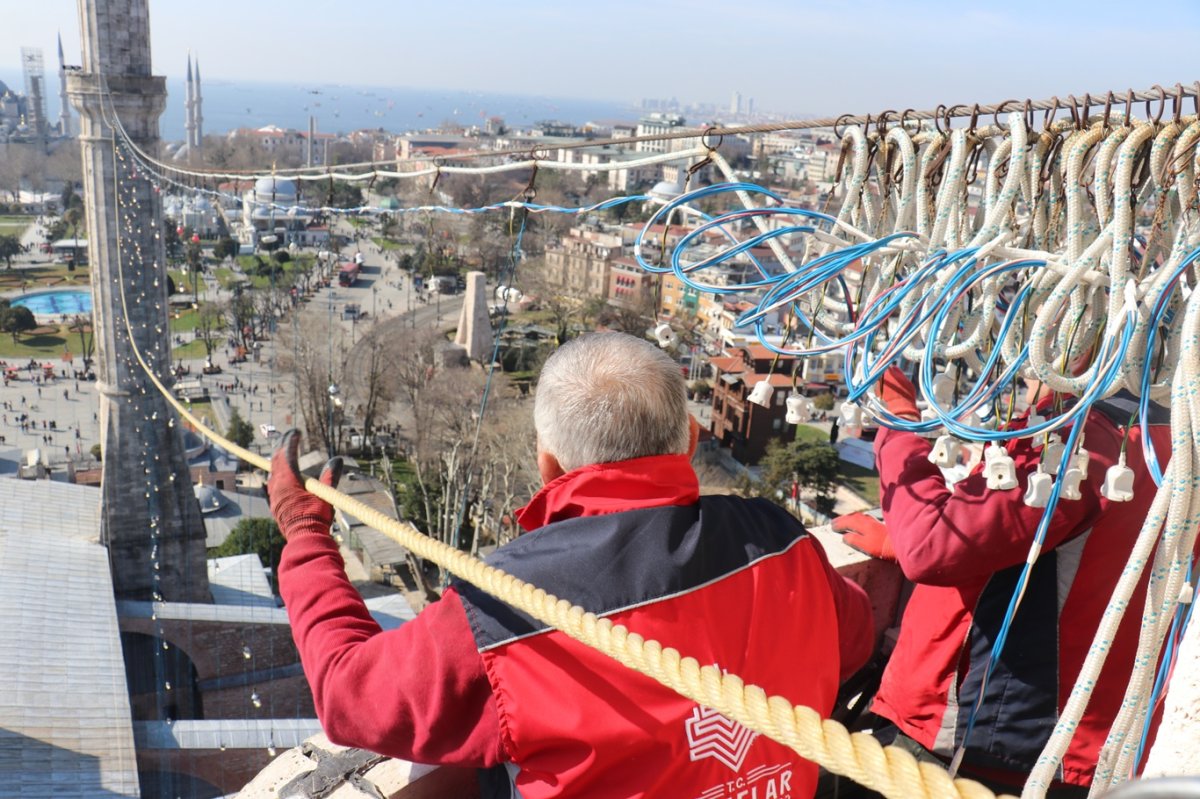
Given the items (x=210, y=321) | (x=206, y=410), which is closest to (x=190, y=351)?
(x=210, y=321)

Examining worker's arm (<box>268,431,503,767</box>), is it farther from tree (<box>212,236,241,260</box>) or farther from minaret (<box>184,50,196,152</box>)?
minaret (<box>184,50,196,152</box>)

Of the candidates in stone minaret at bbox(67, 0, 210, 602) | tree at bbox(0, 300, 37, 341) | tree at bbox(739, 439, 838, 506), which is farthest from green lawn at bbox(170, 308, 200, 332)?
stone minaret at bbox(67, 0, 210, 602)

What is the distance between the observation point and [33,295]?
1970cm

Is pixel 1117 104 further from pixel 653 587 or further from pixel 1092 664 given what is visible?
pixel 653 587

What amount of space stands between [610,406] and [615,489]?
82 millimetres

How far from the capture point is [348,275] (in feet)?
64.8

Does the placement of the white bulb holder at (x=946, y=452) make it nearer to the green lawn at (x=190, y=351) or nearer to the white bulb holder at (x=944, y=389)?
the white bulb holder at (x=944, y=389)

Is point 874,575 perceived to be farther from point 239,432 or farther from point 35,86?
point 35,86

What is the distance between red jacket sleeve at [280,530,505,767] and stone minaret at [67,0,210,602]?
597 centimetres

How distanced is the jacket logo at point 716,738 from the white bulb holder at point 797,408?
2.09 ft

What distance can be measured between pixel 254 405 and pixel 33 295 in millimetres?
9152

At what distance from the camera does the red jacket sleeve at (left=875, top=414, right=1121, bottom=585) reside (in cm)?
105

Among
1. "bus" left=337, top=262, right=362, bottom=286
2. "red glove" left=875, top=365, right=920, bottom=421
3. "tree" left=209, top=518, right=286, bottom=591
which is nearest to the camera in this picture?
"red glove" left=875, top=365, right=920, bottom=421

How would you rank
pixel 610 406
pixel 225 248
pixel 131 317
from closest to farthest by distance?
pixel 610 406 → pixel 131 317 → pixel 225 248
